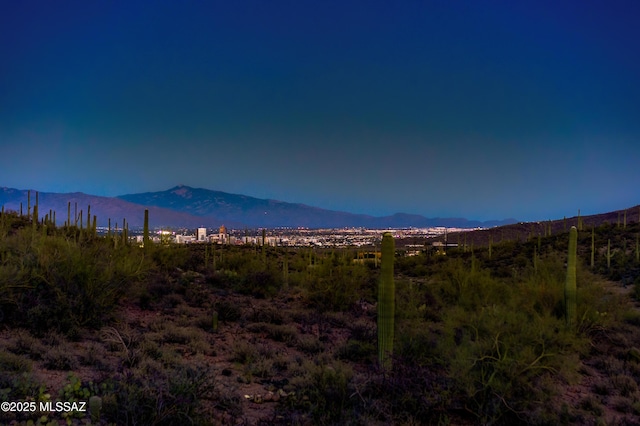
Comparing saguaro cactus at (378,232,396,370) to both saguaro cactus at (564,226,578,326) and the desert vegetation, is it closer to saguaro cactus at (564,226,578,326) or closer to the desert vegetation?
the desert vegetation

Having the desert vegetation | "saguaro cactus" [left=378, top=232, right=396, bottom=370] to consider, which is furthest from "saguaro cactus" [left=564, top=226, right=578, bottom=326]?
"saguaro cactus" [left=378, top=232, right=396, bottom=370]

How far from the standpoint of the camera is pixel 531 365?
22.2 feet

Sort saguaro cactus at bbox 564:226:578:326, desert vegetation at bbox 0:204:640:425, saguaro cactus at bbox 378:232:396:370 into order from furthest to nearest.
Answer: saguaro cactus at bbox 564:226:578:326 < saguaro cactus at bbox 378:232:396:370 < desert vegetation at bbox 0:204:640:425

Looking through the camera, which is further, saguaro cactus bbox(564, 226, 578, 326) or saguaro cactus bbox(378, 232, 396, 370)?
saguaro cactus bbox(564, 226, 578, 326)

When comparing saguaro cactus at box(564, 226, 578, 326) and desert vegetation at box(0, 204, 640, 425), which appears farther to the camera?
saguaro cactus at box(564, 226, 578, 326)

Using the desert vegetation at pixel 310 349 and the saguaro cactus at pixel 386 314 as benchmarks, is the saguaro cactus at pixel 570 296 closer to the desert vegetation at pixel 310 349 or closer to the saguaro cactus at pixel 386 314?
the desert vegetation at pixel 310 349

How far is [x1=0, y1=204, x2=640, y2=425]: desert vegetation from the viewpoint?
634cm

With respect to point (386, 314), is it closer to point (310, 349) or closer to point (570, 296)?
point (310, 349)

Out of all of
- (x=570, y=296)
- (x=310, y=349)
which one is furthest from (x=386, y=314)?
(x=570, y=296)

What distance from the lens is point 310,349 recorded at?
10.3 metres

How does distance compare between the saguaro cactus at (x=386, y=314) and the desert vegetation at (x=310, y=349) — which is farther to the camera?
the saguaro cactus at (x=386, y=314)

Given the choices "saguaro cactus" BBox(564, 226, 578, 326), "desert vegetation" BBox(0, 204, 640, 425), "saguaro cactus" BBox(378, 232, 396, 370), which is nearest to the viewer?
"desert vegetation" BBox(0, 204, 640, 425)

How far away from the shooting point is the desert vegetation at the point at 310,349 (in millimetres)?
6340

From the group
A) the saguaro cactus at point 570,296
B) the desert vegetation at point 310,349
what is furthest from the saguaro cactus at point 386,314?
the saguaro cactus at point 570,296
